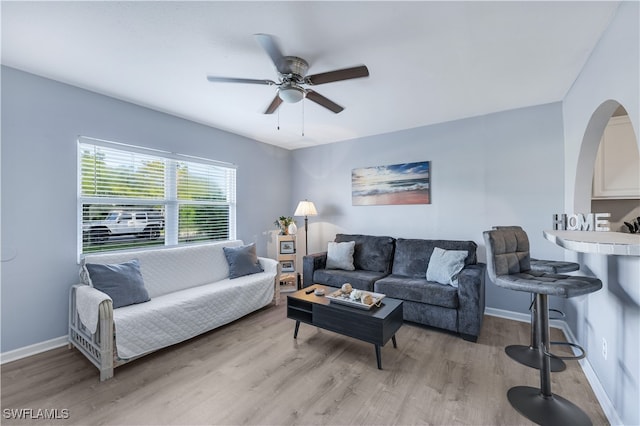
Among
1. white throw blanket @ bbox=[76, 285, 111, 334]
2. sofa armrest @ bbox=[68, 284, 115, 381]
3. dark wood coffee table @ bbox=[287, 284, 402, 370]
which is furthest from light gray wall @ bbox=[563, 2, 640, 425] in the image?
white throw blanket @ bbox=[76, 285, 111, 334]

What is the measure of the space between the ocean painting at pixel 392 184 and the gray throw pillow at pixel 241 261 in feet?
6.09

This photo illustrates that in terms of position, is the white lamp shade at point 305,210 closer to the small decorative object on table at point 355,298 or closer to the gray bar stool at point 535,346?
the small decorative object on table at point 355,298

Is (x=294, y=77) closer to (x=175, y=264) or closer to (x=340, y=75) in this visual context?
(x=340, y=75)

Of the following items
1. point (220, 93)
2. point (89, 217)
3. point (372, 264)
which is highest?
point (220, 93)

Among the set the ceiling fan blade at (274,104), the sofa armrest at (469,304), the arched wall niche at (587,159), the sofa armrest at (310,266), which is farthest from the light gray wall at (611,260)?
the sofa armrest at (310,266)

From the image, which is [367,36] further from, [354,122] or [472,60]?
[354,122]

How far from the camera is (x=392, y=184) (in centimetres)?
411

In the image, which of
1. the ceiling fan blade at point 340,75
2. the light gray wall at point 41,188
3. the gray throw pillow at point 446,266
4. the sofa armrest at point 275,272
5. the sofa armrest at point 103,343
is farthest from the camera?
the sofa armrest at point 275,272

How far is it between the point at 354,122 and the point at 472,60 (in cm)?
170

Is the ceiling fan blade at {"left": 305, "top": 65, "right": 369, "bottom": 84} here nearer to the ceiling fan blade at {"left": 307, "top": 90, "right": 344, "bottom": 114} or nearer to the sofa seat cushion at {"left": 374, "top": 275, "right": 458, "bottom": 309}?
the ceiling fan blade at {"left": 307, "top": 90, "right": 344, "bottom": 114}

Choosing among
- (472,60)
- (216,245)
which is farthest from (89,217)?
(472,60)

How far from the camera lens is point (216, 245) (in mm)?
3668

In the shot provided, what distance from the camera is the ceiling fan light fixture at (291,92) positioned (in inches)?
84.0

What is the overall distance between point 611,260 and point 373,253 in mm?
2412
